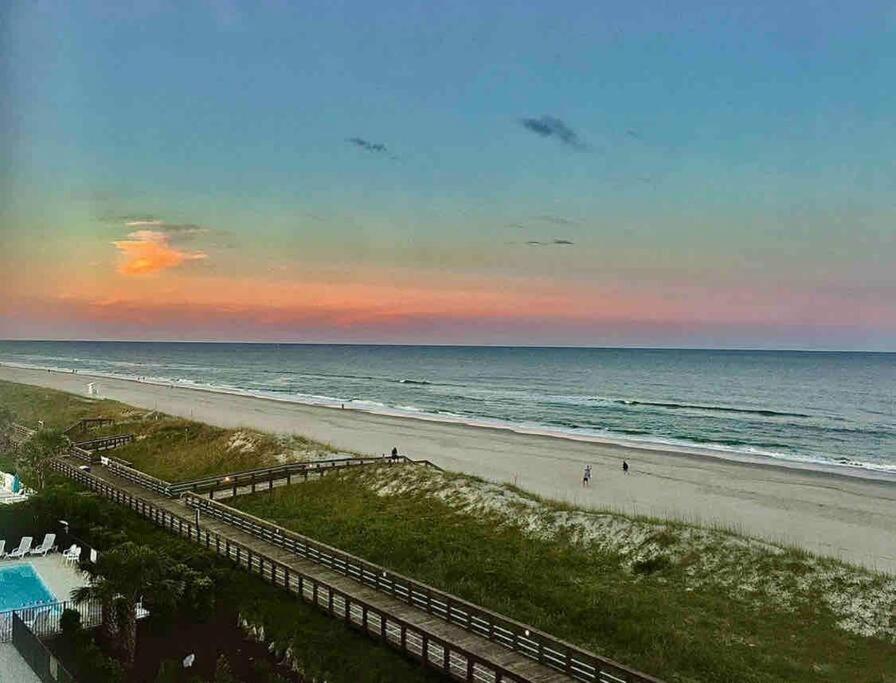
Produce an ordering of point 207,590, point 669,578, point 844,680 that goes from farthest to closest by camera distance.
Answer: point 669,578
point 207,590
point 844,680

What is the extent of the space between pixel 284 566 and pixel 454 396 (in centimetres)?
8178

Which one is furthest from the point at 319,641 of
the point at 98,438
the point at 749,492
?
the point at 98,438

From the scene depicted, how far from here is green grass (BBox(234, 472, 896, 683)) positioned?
49.2 feet

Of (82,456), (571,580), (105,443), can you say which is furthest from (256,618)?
(105,443)

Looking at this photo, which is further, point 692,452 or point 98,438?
point 692,452

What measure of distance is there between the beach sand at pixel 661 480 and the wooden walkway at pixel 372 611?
1543 centimetres

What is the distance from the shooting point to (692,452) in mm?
50156

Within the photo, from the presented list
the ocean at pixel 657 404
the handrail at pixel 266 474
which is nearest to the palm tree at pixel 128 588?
the handrail at pixel 266 474

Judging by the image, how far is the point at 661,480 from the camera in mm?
38531

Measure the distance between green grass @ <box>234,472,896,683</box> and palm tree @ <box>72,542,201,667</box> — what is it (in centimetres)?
728

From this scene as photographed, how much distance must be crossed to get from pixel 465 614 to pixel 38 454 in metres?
23.5

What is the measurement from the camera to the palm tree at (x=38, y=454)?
2973 centimetres

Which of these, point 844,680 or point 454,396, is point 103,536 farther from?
point 454,396

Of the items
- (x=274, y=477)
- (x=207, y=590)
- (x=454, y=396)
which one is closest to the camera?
(x=207, y=590)
